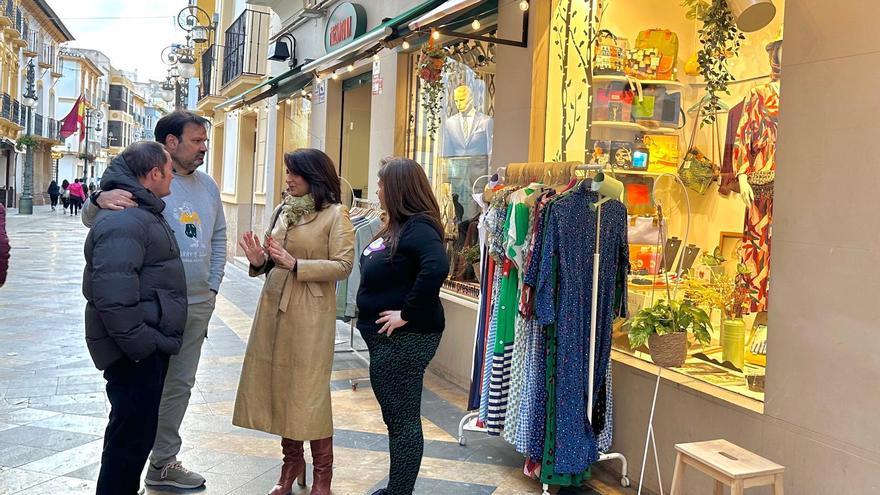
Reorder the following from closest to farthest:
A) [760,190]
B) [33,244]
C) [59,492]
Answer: [59,492] < [760,190] < [33,244]

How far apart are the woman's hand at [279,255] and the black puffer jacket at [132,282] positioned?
Result: 1.43 ft

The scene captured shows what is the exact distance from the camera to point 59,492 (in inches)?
138

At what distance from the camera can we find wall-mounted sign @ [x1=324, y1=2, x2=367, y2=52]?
8719 mm

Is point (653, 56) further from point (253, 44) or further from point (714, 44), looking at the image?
point (253, 44)

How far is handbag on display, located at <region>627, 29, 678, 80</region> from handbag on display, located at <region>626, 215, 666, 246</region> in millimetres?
1081

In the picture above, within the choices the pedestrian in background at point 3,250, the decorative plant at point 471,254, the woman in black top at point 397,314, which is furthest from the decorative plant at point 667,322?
the pedestrian in background at point 3,250

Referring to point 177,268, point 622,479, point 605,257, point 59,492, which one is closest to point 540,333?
point 605,257

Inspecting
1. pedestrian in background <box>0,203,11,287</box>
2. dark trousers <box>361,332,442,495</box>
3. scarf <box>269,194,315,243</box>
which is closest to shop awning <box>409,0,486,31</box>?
scarf <box>269,194,315,243</box>

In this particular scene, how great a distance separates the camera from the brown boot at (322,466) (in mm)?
3520

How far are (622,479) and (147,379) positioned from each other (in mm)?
2496

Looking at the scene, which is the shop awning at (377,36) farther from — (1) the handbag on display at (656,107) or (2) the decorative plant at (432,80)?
(1) the handbag on display at (656,107)

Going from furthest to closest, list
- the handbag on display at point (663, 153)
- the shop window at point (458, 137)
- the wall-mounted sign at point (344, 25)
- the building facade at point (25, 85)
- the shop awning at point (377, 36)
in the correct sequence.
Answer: the building facade at point (25, 85), the wall-mounted sign at point (344, 25), the shop window at point (458, 137), the shop awning at point (377, 36), the handbag on display at point (663, 153)

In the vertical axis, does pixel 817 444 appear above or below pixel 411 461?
above

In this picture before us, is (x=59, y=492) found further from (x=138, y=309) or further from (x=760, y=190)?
(x=760, y=190)
